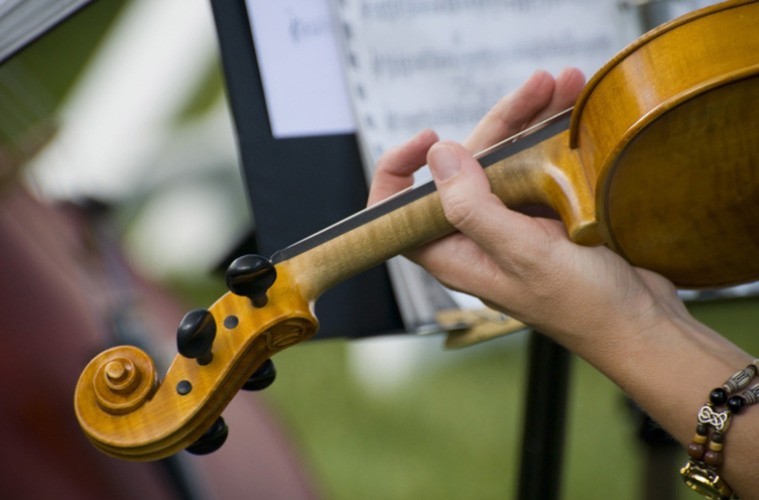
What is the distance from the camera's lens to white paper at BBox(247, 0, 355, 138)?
1023 mm

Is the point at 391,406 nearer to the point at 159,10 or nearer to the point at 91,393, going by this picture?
the point at 159,10

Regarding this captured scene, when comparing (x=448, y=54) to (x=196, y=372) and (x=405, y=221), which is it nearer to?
(x=405, y=221)

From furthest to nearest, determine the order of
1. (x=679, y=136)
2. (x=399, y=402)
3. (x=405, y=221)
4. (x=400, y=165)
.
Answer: (x=399, y=402)
(x=400, y=165)
(x=405, y=221)
(x=679, y=136)

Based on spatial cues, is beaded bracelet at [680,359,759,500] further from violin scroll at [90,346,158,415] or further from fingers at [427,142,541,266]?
violin scroll at [90,346,158,415]

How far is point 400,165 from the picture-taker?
88 cm

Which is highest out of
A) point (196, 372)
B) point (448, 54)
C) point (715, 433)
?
Answer: point (448, 54)

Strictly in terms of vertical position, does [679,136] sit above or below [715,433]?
above

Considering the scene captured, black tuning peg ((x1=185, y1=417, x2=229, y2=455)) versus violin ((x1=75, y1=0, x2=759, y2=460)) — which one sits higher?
violin ((x1=75, y1=0, x2=759, y2=460))

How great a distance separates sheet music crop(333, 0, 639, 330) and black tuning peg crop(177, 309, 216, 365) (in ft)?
1.13

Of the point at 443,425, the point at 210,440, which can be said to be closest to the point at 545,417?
the point at 210,440

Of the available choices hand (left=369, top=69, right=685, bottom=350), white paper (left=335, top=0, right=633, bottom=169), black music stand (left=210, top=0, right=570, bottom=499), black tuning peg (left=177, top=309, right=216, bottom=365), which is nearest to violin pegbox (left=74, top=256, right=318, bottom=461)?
black tuning peg (left=177, top=309, right=216, bottom=365)

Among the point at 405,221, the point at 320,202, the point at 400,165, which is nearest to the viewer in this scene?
the point at 405,221

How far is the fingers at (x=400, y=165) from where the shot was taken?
0.88 meters

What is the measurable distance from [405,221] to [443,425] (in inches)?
45.7
